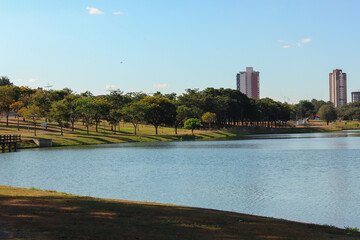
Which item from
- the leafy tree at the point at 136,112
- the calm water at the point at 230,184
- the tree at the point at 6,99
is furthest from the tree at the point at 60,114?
the calm water at the point at 230,184

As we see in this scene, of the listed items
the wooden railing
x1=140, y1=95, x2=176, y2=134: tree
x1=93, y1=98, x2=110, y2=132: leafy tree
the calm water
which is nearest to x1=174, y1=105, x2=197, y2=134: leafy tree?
x1=140, y1=95, x2=176, y2=134: tree

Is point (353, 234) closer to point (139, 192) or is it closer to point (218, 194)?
point (218, 194)

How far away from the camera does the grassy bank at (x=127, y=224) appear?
1476 cm

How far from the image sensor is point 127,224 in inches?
656

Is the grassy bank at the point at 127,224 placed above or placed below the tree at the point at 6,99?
below

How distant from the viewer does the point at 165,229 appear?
16219mm

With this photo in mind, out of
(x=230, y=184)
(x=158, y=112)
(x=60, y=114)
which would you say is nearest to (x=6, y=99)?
(x=60, y=114)

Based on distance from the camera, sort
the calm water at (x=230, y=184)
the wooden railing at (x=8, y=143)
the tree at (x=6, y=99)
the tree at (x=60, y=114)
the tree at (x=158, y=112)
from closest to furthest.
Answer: the calm water at (x=230, y=184)
the wooden railing at (x=8, y=143)
the tree at (x=60, y=114)
the tree at (x=6, y=99)
the tree at (x=158, y=112)

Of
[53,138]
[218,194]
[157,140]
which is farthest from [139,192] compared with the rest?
[157,140]

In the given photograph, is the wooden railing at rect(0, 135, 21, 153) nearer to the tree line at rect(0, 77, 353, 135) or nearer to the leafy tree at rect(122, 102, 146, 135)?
the tree line at rect(0, 77, 353, 135)

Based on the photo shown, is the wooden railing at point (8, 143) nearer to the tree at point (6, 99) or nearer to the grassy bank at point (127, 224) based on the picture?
the tree at point (6, 99)

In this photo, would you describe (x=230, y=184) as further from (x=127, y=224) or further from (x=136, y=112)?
(x=136, y=112)

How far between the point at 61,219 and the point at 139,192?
57.9 ft

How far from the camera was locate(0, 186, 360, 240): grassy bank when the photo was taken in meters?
14.8
